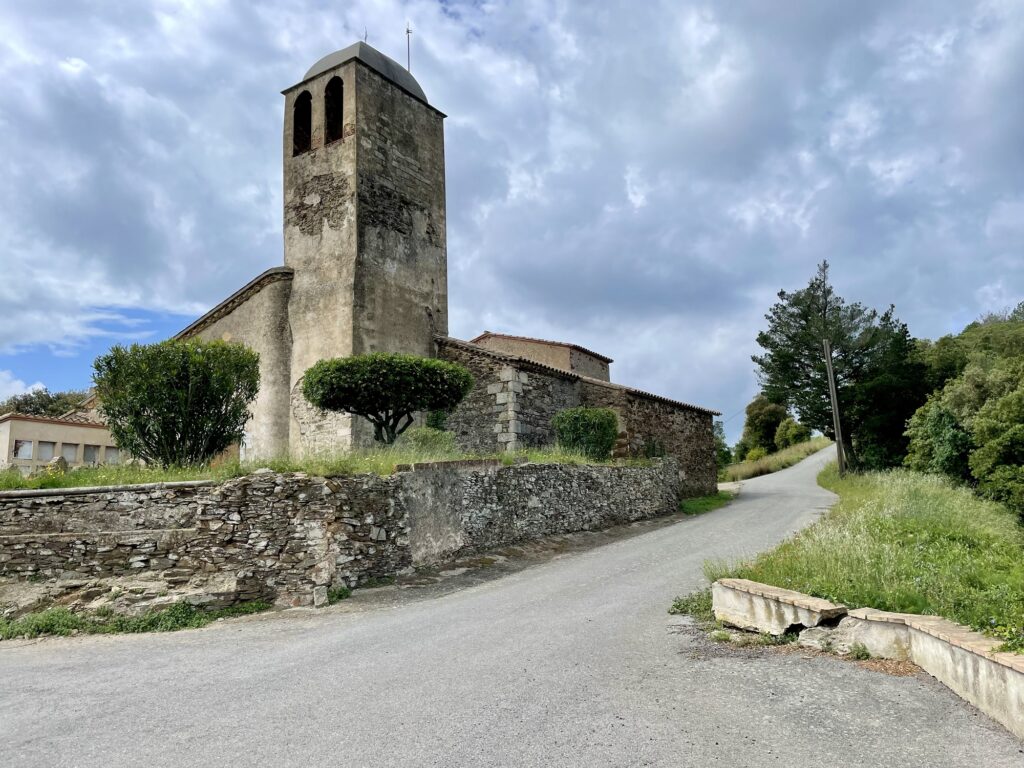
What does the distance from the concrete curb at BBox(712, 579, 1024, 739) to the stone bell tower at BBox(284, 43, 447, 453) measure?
12675 millimetres

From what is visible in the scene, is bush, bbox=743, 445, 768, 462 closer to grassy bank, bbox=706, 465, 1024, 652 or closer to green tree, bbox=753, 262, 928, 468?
green tree, bbox=753, 262, 928, 468

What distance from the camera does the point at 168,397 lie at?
11281 mm

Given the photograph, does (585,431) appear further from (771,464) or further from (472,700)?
(771,464)

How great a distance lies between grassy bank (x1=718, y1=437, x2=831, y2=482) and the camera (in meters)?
43.2

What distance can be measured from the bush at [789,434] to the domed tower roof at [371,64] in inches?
1709

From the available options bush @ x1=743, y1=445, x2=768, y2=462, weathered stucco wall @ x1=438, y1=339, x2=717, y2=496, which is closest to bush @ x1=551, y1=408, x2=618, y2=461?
weathered stucco wall @ x1=438, y1=339, x2=717, y2=496

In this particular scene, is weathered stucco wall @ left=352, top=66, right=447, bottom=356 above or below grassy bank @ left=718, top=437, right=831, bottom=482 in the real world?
above

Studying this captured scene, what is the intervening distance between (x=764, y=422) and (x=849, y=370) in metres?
22.4

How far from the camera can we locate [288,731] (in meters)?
4.61

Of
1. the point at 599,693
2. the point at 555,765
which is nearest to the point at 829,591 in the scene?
the point at 599,693

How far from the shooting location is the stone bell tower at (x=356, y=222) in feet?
60.2

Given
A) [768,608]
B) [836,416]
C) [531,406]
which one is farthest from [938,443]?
[768,608]

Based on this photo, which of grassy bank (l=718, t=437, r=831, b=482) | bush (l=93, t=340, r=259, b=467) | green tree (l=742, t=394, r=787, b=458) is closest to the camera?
bush (l=93, t=340, r=259, b=467)

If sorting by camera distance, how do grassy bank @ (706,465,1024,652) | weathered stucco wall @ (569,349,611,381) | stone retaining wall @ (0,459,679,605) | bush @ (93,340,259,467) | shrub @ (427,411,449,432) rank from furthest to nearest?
weathered stucco wall @ (569,349,611,381), shrub @ (427,411,449,432), bush @ (93,340,259,467), stone retaining wall @ (0,459,679,605), grassy bank @ (706,465,1024,652)
